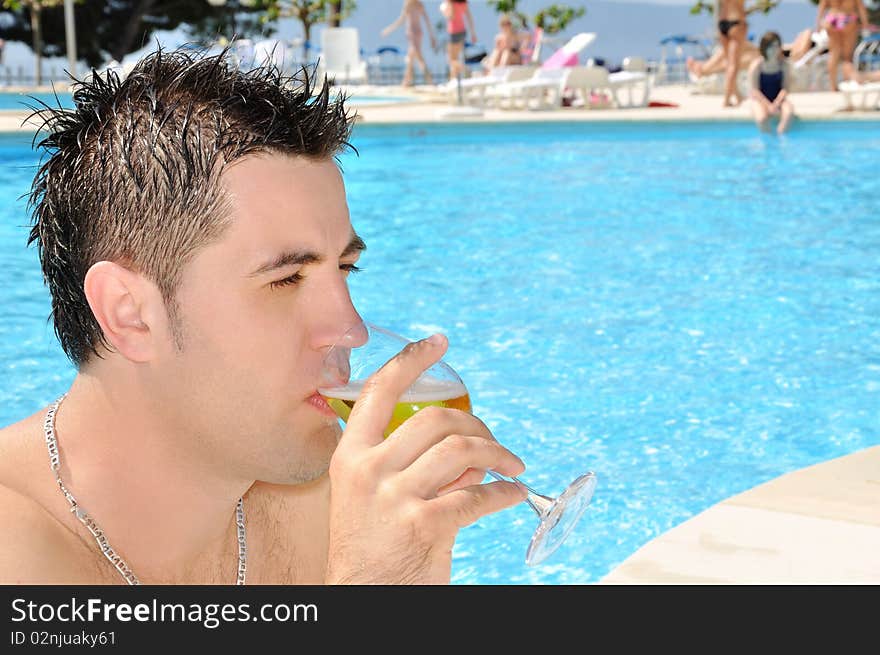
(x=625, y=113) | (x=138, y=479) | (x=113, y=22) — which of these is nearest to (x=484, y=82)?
(x=625, y=113)

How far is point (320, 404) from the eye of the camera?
163cm

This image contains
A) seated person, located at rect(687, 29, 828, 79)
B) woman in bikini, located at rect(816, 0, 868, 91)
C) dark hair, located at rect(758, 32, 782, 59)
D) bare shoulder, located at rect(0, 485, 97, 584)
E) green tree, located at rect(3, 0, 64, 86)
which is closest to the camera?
bare shoulder, located at rect(0, 485, 97, 584)

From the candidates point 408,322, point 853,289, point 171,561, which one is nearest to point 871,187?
point 853,289

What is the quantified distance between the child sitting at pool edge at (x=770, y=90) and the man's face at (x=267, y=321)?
1393 cm

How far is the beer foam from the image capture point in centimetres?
154

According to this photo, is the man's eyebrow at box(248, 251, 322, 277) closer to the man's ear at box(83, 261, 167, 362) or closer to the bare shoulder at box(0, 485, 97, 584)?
the man's ear at box(83, 261, 167, 362)

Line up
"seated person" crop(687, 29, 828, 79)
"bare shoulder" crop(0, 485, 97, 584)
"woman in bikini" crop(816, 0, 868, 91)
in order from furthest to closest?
"seated person" crop(687, 29, 828, 79), "woman in bikini" crop(816, 0, 868, 91), "bare shoulder" crop(0, 485, 97, 584)

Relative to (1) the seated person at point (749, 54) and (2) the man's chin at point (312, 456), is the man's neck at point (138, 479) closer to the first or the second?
(2) the man's chin at point (312, 456)

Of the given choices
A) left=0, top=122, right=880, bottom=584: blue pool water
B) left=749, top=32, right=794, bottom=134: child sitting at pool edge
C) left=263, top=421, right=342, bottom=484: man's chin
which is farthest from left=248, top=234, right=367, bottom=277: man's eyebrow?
left=749, top=32, right=794, bottom=134: child sitting at pool edge

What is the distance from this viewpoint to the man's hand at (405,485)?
1414 mm

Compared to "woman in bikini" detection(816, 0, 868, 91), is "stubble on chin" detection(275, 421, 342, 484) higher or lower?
lower

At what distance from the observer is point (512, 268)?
308 inches

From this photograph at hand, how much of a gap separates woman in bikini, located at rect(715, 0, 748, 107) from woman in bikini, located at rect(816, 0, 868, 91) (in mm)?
1771
